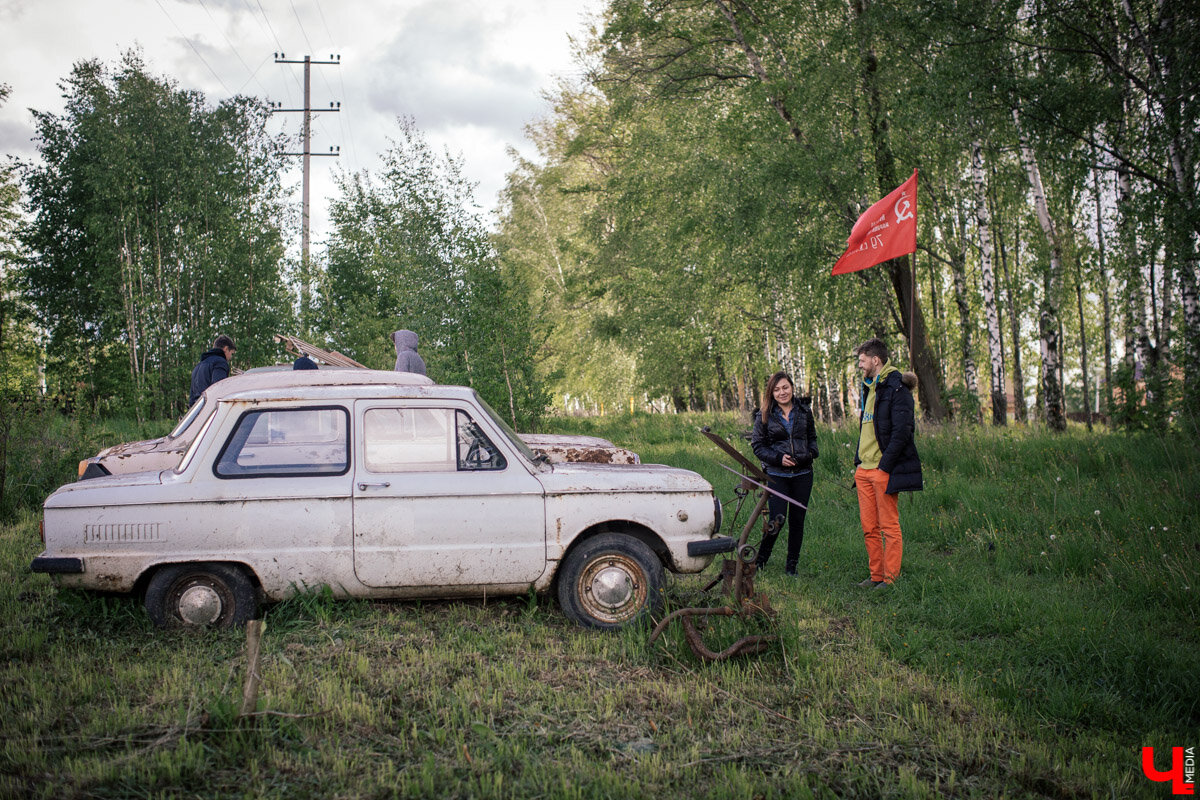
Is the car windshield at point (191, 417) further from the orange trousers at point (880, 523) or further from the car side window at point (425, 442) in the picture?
the orange trousers at point (880, 523)

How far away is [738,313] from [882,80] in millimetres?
10226

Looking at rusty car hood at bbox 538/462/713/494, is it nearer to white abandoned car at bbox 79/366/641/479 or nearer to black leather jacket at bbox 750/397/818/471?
white abandoned car at bbox 79/366/641/479

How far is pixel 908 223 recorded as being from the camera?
974cm

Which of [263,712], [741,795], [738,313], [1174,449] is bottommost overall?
[741,795]

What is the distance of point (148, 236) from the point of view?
21.0m

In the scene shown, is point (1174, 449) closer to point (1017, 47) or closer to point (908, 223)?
point (908, 223)

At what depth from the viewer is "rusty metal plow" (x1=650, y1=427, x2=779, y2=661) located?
438 centimetres

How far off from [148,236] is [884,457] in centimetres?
2204

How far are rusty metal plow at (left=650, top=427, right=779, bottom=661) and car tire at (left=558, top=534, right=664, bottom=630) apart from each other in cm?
39

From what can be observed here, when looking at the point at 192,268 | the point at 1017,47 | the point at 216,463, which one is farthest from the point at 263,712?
the point at 192,268

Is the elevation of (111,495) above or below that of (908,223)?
below

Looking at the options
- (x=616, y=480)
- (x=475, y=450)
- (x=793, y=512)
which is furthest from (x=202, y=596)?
(x=793, y=512)

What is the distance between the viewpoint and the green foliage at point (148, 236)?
20000mm

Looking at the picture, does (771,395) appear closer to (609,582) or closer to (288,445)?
(609,582)
